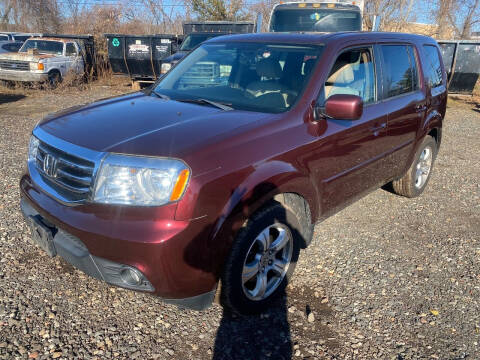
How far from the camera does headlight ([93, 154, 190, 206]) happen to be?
2191 mm

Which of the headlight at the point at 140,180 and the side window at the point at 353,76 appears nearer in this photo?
the headlight at the point at 140,180

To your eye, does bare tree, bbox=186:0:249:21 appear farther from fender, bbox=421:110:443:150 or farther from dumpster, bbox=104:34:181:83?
fender, bbox=421:110:443:150

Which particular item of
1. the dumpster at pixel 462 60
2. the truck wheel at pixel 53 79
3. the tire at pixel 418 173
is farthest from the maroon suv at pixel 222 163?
the truck wheel at pixel 53 79

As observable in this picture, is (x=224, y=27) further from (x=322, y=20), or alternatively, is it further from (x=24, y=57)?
(x=24, y=57)

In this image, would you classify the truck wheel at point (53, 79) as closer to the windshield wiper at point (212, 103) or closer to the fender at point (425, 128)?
the windshield wiper at point (212, 103)

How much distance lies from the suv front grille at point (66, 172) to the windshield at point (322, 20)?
337 inches

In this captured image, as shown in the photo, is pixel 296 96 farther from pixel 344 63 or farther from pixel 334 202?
pixel 334 202

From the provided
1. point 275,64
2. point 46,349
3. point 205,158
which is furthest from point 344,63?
point 46,349

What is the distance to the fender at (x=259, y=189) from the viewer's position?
2363 mm

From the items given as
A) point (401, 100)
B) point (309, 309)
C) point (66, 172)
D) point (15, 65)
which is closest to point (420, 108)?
point (401, 100)

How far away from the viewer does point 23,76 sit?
13289mm

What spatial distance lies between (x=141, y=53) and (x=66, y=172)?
43.2 feet

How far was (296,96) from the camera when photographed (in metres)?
Answer: 3.02

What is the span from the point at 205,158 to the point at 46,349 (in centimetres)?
153
